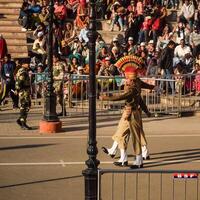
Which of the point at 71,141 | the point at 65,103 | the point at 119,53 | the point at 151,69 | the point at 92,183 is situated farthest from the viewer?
the point at 119,53

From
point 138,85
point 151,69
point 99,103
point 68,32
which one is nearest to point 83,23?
point 68,32

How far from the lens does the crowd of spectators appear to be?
78.3 ft

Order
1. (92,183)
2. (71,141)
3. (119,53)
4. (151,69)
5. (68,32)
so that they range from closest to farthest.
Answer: (92,183)
(71,141)
(151,69)
(119,53)
(68,32)

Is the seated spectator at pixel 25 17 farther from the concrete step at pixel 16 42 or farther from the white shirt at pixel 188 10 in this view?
the white shirt at pixel 188 10

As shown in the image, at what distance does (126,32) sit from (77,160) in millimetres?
12912

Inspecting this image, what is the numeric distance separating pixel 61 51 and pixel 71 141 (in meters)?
9.81

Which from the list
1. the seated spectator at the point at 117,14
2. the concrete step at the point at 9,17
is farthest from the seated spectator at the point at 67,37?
the concrete step at the point at 9,17

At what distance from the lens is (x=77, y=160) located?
14453mm

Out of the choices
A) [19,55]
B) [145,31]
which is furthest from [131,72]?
[145,31]

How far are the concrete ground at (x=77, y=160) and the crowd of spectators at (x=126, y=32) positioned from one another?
4109 mm

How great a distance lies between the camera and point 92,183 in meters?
9.75

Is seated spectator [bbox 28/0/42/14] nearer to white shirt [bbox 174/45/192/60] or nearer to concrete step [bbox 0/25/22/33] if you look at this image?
concrete step [bbox 0/25/22/33]

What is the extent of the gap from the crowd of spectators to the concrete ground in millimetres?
4109

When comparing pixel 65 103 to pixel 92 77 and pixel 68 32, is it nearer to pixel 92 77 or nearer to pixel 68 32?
pixel 68 32
